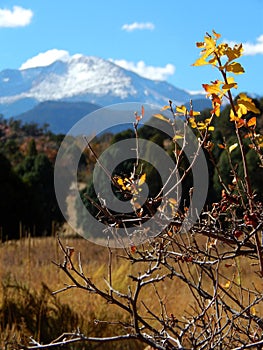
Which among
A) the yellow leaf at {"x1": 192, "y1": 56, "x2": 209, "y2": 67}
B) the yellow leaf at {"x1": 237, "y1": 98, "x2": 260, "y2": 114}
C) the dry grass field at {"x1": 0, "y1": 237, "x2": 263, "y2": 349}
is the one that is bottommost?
the dry grass field at {"x1": 0, "y1": 237, "x2": 263, "y2": 349}

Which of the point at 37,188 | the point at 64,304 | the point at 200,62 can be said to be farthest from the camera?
the point at 37,188

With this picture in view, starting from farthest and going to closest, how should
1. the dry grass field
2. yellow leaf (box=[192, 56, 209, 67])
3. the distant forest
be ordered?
the distant forest < the dry grass field < yellow leaf (box=[192, 56, 209, 67])

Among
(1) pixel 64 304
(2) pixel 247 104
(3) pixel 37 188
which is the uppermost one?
(3) pixel 37 188

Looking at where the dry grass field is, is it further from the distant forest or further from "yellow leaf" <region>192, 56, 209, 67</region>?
"yellow leaf" <region>192, 56, 209, 67</region>

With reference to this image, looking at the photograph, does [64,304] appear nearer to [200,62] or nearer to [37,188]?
[200,62]

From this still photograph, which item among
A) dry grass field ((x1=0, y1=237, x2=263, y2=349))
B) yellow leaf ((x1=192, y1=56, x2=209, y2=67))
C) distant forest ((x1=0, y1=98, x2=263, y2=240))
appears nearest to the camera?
yellow leaf ((x1=192, y1=56, x2=209, y2=67))

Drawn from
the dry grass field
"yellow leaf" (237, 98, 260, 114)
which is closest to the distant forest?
the dry grass field

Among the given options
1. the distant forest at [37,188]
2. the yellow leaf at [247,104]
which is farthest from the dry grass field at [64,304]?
the yellow leaf at [247,104]

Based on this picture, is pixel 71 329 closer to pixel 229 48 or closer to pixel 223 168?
pixel 229 48

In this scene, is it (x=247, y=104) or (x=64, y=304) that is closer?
(x=247, y=104)

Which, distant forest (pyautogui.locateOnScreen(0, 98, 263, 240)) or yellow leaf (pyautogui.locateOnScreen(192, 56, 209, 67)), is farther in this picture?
distant forest (pyautogui.locateOnScreen(0, 98, 263, 240))

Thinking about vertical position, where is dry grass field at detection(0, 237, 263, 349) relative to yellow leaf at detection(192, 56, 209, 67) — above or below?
below

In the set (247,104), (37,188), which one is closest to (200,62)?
(247,104)

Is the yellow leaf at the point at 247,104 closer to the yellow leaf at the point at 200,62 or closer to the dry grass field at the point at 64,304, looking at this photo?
the yellow leaf at the point at 200,62
